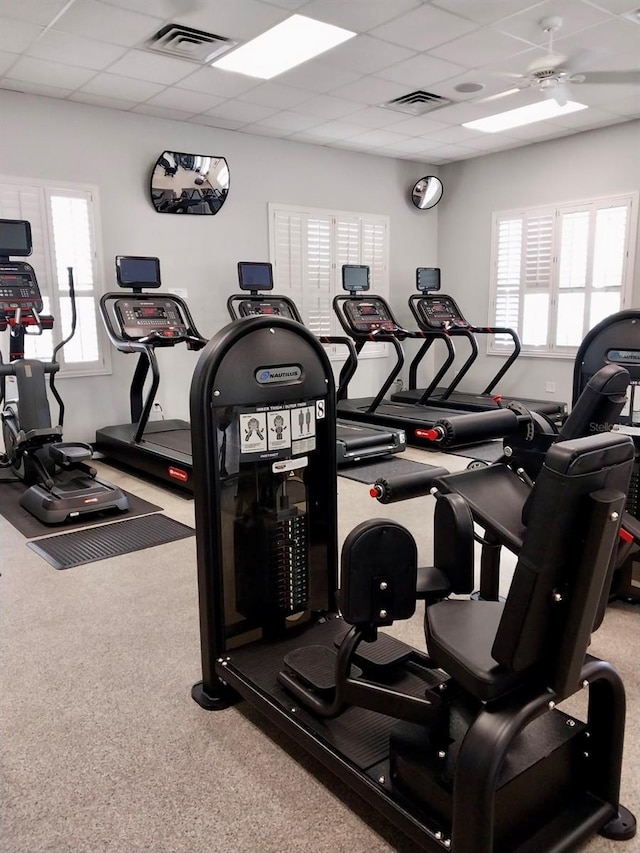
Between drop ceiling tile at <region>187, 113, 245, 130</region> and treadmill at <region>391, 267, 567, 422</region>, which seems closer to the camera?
drop ceiling tile at <region>187, 113, 245, 130</region>

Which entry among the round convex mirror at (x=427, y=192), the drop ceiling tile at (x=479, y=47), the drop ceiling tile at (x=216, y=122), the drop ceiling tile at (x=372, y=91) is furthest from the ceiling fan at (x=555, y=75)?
the round convex mirror at (x=427, y=192)

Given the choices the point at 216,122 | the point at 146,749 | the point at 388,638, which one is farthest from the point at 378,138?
the point at 146,749

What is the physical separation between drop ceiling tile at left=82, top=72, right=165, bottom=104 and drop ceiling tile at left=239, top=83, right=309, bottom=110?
79cm

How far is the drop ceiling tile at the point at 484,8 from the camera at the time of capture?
13.2 ft

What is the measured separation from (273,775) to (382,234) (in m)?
7.43

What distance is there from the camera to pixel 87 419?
20.9ft

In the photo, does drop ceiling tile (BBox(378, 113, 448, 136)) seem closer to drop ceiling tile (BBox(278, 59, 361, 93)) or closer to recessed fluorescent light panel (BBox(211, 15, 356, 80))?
drop ceiling tile (BBox(278, 59, 361, 93))

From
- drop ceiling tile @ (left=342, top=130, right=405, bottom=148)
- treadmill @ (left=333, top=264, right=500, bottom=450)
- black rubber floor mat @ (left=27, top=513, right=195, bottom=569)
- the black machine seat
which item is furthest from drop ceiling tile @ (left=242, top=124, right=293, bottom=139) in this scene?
the black machine seat

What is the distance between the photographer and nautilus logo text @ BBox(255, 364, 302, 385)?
2244 mm

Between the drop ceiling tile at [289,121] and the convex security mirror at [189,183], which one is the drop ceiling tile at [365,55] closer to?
the drop ceiling tile at [289,121]

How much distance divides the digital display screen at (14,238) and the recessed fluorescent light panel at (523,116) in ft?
14.9

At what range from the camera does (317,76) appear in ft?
17.4

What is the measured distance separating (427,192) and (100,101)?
167 inches

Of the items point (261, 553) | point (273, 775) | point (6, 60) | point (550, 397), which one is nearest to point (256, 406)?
point (261, 553)
